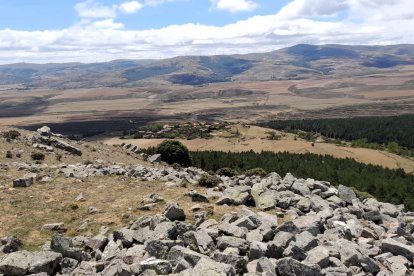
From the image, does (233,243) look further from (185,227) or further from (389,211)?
(389,211)

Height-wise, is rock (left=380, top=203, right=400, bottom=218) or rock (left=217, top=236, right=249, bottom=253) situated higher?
rock (left=217, top=236, right=249, bottom=253)

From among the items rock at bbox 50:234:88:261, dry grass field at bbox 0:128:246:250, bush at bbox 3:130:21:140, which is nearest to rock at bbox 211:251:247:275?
rock at bbox 50:234:88:261

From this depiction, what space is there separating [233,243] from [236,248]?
50 centimetres

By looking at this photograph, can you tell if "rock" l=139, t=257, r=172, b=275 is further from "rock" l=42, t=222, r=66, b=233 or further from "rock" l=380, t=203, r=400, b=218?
"rock" l=380, t=203, r=400, b=218

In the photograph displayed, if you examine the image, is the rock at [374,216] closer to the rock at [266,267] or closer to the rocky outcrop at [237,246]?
the rocky outcrop at [237,246]

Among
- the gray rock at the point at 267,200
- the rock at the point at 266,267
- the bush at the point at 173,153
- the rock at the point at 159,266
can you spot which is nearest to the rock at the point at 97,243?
the rock at the point at 159,266

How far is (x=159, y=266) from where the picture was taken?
20031 millimetres

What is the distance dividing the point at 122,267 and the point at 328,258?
961 centimetres

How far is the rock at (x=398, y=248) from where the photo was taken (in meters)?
24.2

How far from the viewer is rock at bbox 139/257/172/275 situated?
19938 mm

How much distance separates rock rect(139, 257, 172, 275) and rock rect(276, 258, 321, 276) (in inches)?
194

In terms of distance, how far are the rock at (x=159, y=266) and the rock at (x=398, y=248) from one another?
12.3m

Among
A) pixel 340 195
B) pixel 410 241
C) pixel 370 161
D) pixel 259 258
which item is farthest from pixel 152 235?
pixel 370 161

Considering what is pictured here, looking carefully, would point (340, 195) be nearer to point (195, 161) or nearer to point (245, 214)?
point (245, 214)
